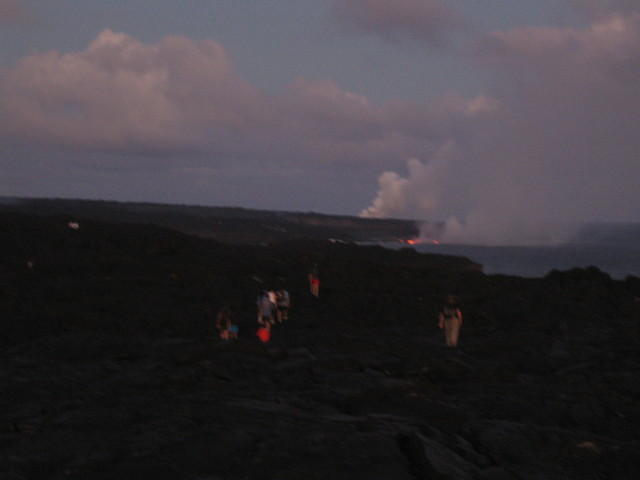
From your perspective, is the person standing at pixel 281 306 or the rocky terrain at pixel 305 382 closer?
the rocky terrain at pixel 305 382

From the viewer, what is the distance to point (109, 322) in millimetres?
25875

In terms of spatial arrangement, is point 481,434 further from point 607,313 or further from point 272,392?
point 607,313

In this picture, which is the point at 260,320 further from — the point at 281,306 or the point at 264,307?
the point at 281,306

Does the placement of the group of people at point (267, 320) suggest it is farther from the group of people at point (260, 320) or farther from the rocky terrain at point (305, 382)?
the rocky terrain at point (305, 382)

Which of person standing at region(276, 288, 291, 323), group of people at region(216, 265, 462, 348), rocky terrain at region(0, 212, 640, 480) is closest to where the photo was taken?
rocky terrain at region(0, 212, 640, 480)

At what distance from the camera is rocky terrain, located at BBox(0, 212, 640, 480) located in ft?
28.2

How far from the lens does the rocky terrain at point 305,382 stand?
859 cm

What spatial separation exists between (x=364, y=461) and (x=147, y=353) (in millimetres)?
10806

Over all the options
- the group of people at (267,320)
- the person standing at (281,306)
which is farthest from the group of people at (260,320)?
the person standing at (281,306)

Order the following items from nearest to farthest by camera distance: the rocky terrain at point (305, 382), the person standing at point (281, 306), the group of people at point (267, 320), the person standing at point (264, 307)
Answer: the rocky terrain at point (305, 382) → the group of people at point (267, 320) → the person standing at point (264, 307) → the person standing at point (281, 306)

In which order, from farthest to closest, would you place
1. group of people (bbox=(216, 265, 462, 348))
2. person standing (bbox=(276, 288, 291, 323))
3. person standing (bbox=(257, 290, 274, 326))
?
person standing (bbox=(276, 288, 291, 323)), person standing (bbox=(257, 290, 274, 326)), group of people (bbox=(216, 265, 462, 348))

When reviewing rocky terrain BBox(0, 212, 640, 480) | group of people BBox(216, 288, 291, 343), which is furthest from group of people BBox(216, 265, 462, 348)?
rocky terrain BBox(0, 212, 640, 480)

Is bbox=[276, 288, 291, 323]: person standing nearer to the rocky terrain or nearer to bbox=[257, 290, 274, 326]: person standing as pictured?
the rocky terrain

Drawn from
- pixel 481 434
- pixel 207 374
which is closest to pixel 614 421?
pixel 481 434
